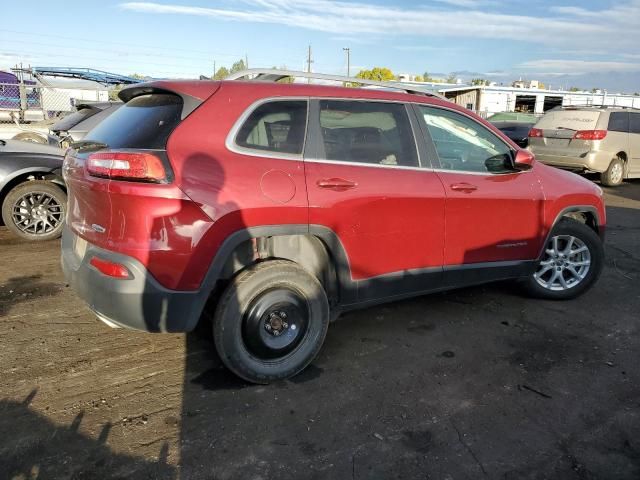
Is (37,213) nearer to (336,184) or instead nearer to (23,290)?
(23,290)

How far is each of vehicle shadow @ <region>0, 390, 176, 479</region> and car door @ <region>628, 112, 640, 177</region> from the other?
12435mm

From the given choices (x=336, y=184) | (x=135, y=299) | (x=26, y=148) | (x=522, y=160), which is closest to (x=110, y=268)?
(x=135, y=299)

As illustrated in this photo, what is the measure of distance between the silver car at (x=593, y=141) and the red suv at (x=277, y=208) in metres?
8.02

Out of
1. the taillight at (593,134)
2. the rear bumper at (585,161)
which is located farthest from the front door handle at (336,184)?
the taillight at (593,134)

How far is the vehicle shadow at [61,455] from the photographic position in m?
2.39

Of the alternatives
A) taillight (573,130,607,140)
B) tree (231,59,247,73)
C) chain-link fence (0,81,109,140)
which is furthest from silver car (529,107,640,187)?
chain-link fence (0,81,109,140)

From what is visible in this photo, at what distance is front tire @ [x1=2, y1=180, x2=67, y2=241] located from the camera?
19.4ft

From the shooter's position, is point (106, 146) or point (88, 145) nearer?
point (106, 146)

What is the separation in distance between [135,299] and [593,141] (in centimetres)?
1097

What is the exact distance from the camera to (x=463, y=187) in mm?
3768

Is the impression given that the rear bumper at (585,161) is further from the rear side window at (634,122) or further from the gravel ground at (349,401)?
the gravel ground at (349,401)

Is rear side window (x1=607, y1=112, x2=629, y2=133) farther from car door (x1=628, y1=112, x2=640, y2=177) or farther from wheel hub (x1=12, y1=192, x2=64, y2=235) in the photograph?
wheel hub (x1=12, y1=192, x2=64, y2=235)

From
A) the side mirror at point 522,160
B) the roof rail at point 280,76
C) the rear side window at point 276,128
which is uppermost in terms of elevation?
the roof rail at point 280,76

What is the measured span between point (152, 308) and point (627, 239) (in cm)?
673
